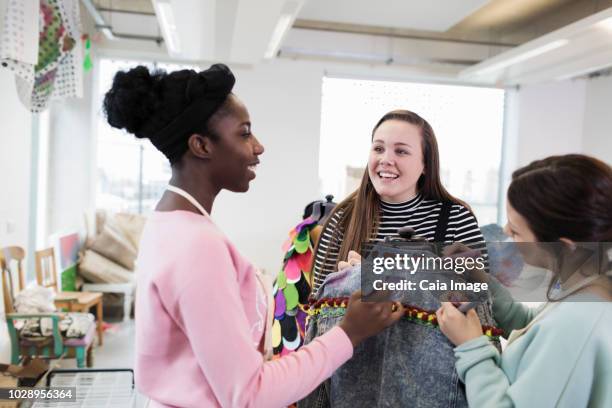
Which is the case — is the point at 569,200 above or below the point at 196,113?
below

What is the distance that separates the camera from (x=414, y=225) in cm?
139

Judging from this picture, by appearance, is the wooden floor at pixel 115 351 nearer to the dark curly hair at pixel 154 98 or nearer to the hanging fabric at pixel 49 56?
the hanging fabric at pixel 49 56

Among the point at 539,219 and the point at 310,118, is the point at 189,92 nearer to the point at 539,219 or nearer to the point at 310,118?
the point at 539,219

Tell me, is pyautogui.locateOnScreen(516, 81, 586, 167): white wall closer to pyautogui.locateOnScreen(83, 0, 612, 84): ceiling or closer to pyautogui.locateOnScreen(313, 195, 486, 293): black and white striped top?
pyautogui.locateOnScreen(83, 0, 612, 84): ceiling

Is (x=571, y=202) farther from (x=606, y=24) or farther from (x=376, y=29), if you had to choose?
(x=376, y=29)

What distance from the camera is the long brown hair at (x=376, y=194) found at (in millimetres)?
1408

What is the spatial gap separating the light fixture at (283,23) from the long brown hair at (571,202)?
2.71 m

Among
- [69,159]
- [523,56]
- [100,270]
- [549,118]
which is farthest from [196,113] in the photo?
[549,118]

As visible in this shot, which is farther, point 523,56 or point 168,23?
point 523,56

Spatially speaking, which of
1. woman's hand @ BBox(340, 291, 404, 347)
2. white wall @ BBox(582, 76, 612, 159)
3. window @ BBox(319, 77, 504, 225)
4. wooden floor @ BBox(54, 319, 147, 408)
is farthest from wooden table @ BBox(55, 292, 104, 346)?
white wall @ BBox(582, 76, 612, 159)

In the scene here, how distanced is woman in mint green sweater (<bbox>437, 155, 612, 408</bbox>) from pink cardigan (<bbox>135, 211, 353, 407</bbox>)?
263mm

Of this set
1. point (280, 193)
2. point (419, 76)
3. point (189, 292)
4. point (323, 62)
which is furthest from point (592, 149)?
point (189, 292)

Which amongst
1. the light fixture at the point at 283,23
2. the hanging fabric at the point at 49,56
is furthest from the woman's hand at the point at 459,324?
the light fixture at the point at 283,23

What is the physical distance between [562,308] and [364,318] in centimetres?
30
